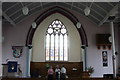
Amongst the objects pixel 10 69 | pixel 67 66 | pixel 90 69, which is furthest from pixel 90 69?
pixel 10 69

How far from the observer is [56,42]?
19531mm

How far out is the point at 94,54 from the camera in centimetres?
1677

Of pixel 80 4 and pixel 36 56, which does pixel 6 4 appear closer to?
pixel 80 4

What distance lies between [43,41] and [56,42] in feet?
4.41

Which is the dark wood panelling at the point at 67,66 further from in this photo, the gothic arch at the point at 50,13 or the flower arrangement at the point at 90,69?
the gothic arch at the point at 50,13

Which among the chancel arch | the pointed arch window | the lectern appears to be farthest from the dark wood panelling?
the lectern

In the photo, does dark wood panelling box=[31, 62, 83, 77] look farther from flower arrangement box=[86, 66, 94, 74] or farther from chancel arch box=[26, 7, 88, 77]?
flower arrangement box=[86, 66, 94, 74]

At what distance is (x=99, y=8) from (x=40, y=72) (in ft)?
26.3

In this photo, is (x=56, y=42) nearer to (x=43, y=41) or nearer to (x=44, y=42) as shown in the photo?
(x=44, y=42)

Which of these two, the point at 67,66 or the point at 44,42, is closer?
the point at 67,66

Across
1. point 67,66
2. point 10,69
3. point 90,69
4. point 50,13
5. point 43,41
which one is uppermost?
point 50,13

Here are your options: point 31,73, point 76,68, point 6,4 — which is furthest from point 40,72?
point 6,4

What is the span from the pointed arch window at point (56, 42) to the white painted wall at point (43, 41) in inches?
14.6

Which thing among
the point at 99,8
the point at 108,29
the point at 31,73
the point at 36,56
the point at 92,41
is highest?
the point at 99,8
